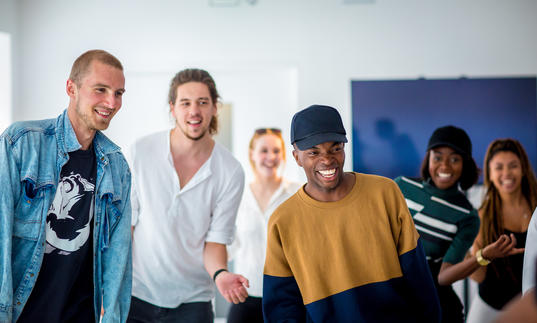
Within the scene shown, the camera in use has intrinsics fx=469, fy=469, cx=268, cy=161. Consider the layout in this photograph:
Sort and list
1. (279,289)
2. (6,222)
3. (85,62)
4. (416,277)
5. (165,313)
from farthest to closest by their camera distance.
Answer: (165,313) → (85,62) → (279,289) → (416,277) → (6,222)

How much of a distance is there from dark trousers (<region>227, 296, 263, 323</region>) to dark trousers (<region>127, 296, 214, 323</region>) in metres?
0.54

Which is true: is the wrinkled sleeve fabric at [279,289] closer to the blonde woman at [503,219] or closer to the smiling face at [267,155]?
the blonde woman at [503,219]

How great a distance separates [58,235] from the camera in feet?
6.13

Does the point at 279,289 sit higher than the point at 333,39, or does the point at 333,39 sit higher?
the point at 333,39

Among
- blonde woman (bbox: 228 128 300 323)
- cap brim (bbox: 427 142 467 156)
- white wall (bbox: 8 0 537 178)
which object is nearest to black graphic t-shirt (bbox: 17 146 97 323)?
blonde woman (bbox: 228 128 300 323)

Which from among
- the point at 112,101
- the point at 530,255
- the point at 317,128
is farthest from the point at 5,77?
the point at 530,255

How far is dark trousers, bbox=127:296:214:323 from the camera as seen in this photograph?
7.73 ft

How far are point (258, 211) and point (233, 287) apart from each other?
47.4 inches

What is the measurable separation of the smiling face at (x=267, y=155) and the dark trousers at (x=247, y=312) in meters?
0.96

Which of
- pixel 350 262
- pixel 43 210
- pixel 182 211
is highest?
pixel 43 210

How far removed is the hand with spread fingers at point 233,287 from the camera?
217cm

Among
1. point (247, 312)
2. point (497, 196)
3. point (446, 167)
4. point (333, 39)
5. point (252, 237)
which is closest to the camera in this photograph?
point (446, 167)

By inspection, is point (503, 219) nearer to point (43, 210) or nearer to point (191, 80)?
point (191, 80)

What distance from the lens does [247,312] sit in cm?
297
